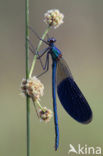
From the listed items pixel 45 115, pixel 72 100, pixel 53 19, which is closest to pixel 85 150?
pixel 72 100

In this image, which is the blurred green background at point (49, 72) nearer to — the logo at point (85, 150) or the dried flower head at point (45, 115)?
the logo at point (85, 150)

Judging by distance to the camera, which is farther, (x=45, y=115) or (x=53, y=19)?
(x=53, y=19)

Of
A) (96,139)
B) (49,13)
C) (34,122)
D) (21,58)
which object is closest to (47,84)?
(21,58)

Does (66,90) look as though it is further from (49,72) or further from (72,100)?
(49,72)

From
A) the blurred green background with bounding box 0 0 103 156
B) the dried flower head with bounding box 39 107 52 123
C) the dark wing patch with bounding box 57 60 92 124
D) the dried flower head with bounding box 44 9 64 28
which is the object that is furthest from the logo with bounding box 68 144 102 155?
the dried flower head with bounding box 44 9 64 28

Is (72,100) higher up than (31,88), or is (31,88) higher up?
(72,100)

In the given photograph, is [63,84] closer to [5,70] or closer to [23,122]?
[23,122]

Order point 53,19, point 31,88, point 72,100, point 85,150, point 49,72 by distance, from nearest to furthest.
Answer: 1. point 31,88
2. point 53,19
3. point 72,100
4. point 85,150
5. point 49,72
